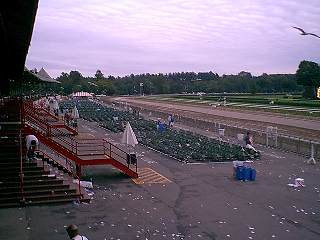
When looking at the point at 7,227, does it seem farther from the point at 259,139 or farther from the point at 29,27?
the point at 259,139

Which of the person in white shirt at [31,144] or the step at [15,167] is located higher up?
the person in white shirt at [31,144]

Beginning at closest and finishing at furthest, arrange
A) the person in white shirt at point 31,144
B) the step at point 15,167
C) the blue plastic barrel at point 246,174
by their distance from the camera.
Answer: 1. the step at point 15,167
2. the person in white shirt at point 31,144
3. the blue plastic barrel at point 246,174

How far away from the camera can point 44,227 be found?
1633cm

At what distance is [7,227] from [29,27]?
8.08 metres

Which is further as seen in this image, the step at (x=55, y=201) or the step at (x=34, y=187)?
the step at (x=34, y=187)

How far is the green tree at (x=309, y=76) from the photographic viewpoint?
426ft

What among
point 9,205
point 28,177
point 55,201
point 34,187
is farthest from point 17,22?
point 28,177

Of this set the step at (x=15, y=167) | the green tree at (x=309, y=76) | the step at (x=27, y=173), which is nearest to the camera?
the step at (x=27, y=173)

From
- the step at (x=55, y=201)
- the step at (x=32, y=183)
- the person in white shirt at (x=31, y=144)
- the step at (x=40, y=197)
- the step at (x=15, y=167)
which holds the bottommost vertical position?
the step at (x=55, y=201)

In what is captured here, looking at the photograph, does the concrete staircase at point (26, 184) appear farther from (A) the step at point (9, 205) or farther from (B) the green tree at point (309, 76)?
(B) the green tree at point (309, 76)

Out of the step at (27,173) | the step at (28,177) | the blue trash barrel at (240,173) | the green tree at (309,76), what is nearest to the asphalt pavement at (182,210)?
the blue trash barrel at (240,173)

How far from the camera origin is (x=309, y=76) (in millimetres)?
130500

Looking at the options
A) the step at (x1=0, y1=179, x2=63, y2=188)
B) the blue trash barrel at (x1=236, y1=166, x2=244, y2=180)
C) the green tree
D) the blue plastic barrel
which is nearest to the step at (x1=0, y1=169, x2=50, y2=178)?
the step at (x1=0, y1=179, x2=63, y2=188)

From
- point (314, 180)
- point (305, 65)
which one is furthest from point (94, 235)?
point (305, 65)
